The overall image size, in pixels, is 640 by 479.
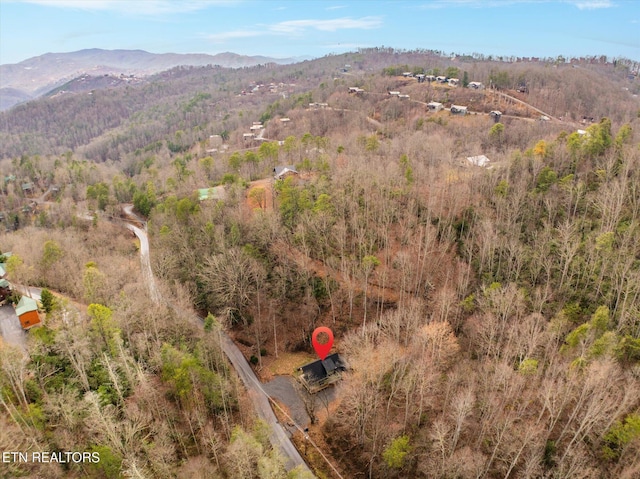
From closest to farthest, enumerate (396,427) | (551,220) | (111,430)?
(111,430) → (396,427) → (551,220)

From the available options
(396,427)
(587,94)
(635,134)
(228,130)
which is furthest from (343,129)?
(396,427)

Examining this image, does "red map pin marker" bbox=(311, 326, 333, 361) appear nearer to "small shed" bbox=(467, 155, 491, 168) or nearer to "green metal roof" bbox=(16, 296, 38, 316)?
"green metal roof" bbox=(16, 296, 38, 316)

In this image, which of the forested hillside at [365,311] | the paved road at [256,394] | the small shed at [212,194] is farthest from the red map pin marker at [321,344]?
the small shed at [212,194]

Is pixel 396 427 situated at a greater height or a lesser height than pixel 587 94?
lesser

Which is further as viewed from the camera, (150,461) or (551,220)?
(551,220)

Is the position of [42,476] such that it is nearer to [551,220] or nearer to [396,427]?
[396,427]

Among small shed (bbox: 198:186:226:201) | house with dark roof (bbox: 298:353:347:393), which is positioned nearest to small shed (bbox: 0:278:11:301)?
small shed (bbox: 198:186:226:201)
